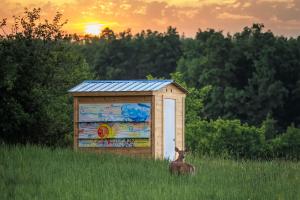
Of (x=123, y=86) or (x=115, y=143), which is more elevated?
(x=123, y=86)

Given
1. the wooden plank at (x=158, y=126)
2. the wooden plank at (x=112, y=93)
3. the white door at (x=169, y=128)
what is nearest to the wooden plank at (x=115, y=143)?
the wooden plank at (x=158, y=126)

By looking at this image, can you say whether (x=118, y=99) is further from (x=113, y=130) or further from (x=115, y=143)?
(x=115, y=143)

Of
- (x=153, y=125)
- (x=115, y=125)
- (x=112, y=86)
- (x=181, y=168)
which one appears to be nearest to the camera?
(x=181, y=168)

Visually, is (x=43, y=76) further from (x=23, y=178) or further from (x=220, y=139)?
(x=220, y=139)

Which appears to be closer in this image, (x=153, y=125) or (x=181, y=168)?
(x=181, y=168)

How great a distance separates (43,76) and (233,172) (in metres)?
12.5

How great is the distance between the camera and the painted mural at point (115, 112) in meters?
26.7

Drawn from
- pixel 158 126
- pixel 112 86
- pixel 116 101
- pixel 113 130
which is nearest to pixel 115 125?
pixel 113 130

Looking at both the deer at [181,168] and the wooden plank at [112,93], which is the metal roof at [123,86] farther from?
the deer at [181,168]

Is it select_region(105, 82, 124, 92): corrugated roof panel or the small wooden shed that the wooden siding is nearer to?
the small wooden shed

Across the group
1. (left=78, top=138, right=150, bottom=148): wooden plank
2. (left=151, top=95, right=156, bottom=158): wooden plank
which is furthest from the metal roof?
(left=78, top=138, right=150, bottom=148): wooden plank

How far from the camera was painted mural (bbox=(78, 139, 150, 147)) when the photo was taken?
26.8 meters

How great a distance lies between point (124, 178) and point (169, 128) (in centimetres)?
803

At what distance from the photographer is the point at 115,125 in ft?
88.5
